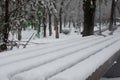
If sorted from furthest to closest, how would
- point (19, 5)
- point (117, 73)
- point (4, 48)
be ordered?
point (19, 5)
point (4, 48)
point (117, 73)

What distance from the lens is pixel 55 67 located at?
107 inches

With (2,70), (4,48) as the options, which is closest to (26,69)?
(2,70)

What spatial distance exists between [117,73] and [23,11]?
3781 millimetres

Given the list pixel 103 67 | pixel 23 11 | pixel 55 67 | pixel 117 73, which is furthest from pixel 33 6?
pixel 55 67

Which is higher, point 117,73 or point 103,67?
point 103,67

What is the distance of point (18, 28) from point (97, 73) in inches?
237

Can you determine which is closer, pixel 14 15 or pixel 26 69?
pixel 26 69

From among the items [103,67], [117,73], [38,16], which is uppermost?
[38,16]

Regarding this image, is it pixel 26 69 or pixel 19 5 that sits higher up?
pixel 19 5

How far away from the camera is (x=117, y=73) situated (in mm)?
5961

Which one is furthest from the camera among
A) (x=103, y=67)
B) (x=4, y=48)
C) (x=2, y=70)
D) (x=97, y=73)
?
(x=4, y=48)

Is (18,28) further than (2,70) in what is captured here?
Yes

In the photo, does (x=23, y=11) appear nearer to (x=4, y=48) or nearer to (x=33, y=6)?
(x=33, y=6)

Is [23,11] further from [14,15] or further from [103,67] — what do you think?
[103,67]
